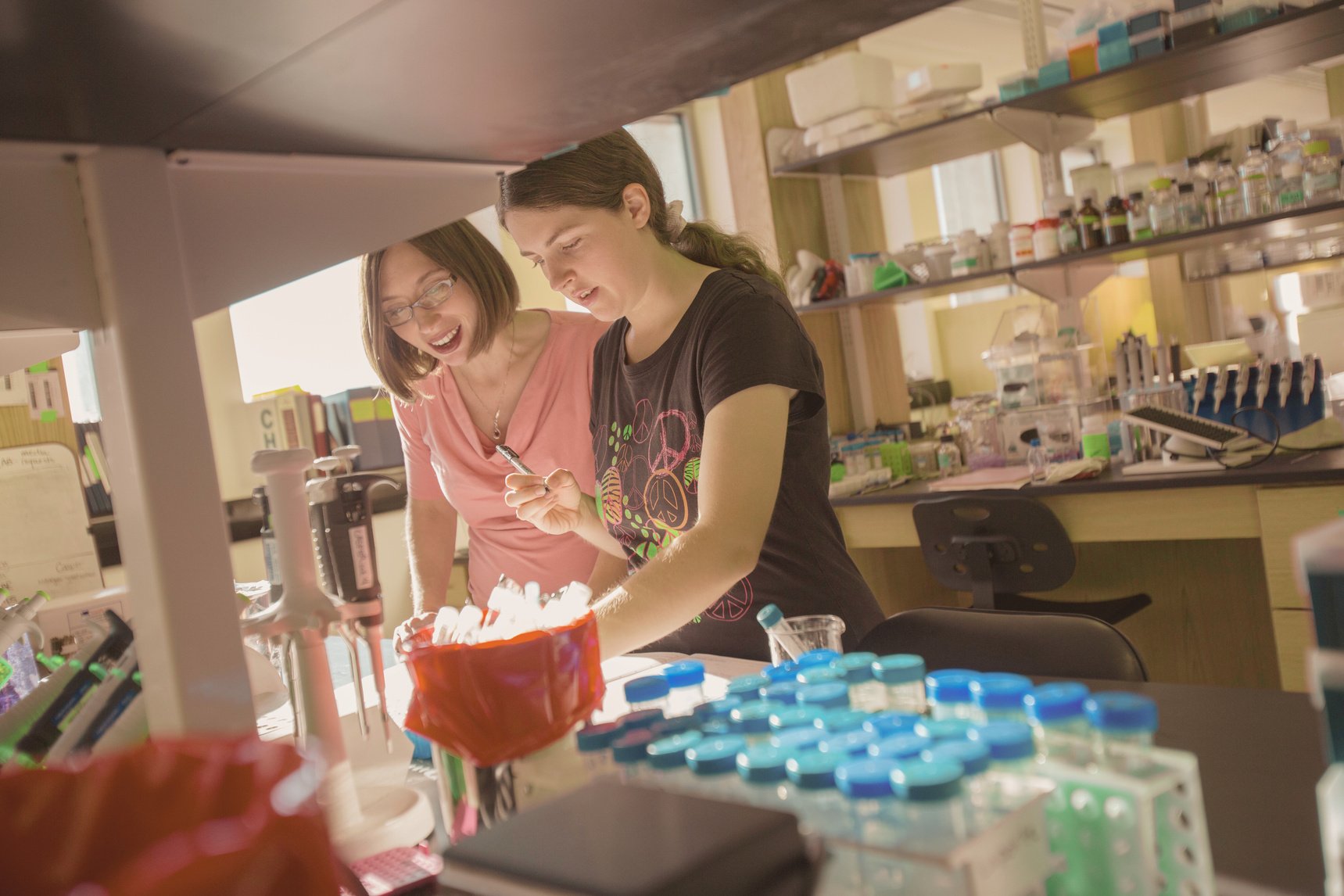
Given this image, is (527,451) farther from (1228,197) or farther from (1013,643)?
(1228,197)

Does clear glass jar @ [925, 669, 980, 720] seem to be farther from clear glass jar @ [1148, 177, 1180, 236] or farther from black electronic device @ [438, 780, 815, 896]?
clear glass jar @ [1148, 177, 1180, 236]

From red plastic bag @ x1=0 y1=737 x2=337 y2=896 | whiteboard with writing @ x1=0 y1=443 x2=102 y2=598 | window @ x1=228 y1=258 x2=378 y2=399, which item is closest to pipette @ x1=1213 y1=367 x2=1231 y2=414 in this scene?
red plastic bag @ x1=0 y1=737 x2=337 y2=896

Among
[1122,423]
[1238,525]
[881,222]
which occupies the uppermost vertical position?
[881,222]

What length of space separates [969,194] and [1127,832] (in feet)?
27.8

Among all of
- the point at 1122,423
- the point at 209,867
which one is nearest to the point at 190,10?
the point at 209,867

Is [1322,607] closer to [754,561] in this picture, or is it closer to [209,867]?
[209,867]

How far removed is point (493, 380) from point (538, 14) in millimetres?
1425

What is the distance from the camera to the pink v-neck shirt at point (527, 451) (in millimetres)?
1920

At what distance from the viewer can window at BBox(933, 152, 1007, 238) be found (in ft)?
26.7

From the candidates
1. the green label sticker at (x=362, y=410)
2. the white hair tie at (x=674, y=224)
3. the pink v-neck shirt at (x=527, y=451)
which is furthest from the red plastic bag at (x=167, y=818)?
the green label sticker at (x=362, y=410)

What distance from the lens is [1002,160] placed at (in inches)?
337

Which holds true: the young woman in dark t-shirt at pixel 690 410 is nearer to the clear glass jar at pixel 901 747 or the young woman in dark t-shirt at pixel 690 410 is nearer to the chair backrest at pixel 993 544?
the clear glass jar at pixel 901 747

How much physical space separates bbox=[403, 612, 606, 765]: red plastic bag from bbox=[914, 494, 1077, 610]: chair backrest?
80.1 inches

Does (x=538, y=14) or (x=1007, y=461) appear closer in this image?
(x=538, y=14)
